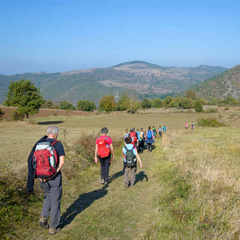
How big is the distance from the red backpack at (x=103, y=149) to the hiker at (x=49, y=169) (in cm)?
313

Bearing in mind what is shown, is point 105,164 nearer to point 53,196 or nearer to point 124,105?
point 53,196

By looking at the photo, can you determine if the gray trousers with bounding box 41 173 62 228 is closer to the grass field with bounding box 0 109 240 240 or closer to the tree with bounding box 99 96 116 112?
the grass field with bounding box 0 109 240 240

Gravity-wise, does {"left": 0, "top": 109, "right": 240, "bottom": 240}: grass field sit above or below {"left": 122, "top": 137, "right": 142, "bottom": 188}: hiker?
below

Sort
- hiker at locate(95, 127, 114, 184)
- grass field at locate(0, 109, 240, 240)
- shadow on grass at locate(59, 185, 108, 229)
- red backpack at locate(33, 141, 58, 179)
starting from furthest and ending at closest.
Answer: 1. hiker at locate(95, 127, 114, 184)
2. shadow on grass at locate(59, 185, 108, 229)
3. grass field at locate(0, 109, 240, 240)
4. red backpack at locate(33, 141, 58, 179)

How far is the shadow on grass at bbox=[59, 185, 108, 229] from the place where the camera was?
6.09 metres

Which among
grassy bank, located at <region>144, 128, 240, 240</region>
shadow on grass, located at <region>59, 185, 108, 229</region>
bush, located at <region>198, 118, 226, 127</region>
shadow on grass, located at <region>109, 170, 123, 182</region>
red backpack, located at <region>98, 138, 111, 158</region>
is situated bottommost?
bush, located at <region>198, 118, 226, 127</region>

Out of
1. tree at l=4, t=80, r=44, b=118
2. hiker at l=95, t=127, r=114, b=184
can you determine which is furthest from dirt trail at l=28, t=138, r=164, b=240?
tree at l=4, t=80, r=44, b=118

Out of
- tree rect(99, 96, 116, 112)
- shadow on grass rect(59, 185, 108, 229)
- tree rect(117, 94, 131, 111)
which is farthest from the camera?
tree rect(117, 94, 131, 111)

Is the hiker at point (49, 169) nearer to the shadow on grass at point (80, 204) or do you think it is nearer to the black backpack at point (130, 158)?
the shadow on grass at point (80, 204)

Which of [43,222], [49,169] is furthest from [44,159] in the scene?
[43,222]

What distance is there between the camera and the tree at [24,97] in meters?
54.2

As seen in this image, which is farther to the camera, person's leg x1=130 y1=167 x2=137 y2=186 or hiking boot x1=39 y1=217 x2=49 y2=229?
person's leg x1=130 y1=167 x2=137 y2=186

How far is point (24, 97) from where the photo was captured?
54.4 metres

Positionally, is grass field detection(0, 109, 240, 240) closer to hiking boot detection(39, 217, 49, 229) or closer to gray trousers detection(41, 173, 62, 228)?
hiking boot detection(39, 217, 49, 229)
